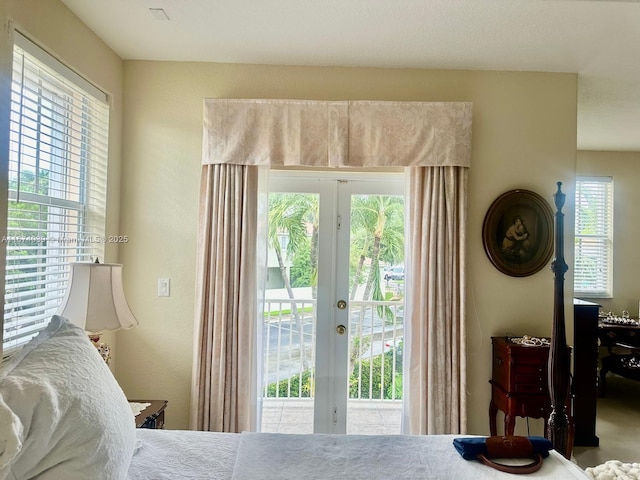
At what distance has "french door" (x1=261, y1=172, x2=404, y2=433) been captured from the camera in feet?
9.04

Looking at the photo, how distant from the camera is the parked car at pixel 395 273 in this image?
2795 mm

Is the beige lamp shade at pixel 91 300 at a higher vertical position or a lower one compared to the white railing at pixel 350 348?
higher

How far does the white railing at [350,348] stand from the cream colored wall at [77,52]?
110 cm

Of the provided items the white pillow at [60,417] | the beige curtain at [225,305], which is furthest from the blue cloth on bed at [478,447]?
the beige curtain at [225,305]

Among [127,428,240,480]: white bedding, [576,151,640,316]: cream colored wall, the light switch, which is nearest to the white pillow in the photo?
[127,428,240,480]: white bedding

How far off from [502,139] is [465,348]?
4.72ft

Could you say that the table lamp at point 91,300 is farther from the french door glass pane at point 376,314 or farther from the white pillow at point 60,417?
the french door glass pane at point 376,314

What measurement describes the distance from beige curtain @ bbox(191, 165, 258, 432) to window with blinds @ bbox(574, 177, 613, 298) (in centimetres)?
411

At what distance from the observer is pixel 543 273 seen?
2680 millimetres

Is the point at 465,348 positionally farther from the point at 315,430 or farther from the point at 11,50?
the point at 11,50

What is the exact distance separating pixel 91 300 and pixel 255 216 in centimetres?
111

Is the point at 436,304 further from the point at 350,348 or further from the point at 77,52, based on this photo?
the point at 77,52

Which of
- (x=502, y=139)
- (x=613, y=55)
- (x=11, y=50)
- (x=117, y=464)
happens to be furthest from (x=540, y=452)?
(x=11, y=50)

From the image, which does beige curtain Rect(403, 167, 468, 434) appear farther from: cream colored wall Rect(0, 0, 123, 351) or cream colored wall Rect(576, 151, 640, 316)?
cream colored wall Rect(576, 151, 640, 316)
